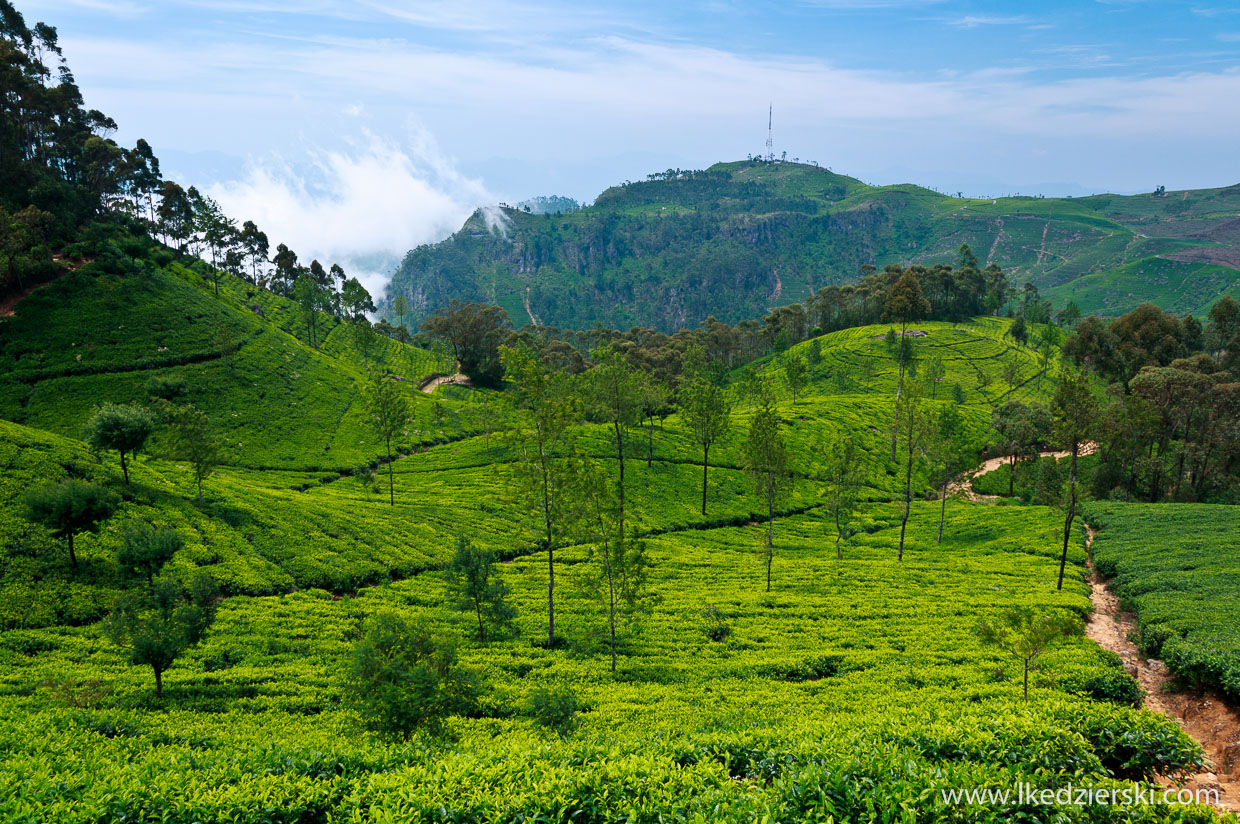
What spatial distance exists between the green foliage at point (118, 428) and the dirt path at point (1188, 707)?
61.0 meters

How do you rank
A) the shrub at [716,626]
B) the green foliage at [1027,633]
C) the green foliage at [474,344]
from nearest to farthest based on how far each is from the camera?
the green foliage at [1027,633] < the shrub at [716,626] < the green foliage at [474,344]

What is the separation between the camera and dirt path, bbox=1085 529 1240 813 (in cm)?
1931

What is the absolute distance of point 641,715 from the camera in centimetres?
2575

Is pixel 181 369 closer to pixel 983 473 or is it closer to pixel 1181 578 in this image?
pixel 1181 578

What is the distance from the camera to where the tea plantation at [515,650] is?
14.9 metres

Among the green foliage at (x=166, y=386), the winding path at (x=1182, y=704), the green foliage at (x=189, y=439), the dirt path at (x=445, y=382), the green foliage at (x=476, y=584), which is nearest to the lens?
the winding path at (x=1182, y=704)

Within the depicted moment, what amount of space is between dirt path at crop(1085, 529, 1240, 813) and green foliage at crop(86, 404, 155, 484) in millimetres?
60968

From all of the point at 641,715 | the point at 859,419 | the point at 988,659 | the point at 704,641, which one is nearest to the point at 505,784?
the point at 641,715

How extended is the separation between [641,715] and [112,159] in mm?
161052

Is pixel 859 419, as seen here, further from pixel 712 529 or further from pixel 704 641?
pixel 704 641

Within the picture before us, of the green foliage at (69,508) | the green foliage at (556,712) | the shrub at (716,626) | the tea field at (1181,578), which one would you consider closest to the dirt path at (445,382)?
the green foliage at (69,508)

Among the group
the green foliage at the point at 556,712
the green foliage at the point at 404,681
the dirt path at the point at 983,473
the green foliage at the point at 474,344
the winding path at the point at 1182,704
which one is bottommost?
the dirt path at the point at 983,473

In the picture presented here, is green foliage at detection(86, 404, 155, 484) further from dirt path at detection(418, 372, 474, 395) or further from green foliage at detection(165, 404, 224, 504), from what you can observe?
dirt path at detection(418, 372, 474, 395)

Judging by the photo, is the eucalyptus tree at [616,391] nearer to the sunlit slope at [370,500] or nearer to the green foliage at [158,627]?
the sunlit slope at [370,500]
